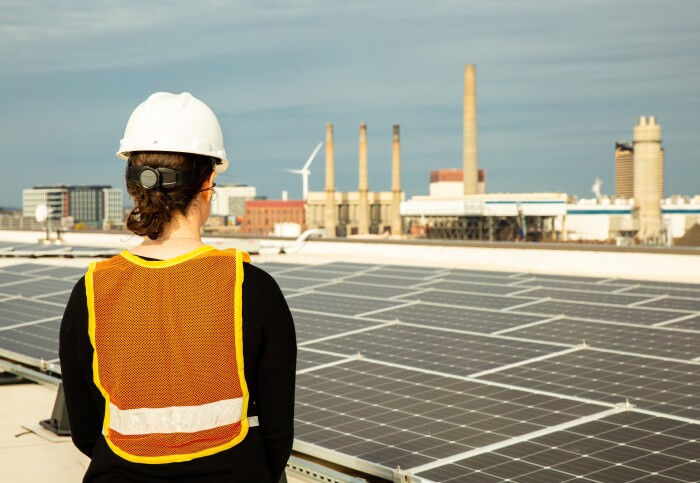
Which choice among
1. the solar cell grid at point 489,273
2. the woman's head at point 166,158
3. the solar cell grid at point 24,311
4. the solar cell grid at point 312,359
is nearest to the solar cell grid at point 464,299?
the solar cell grid at point 489,273

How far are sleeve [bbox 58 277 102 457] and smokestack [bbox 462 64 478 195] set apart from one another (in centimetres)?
9235

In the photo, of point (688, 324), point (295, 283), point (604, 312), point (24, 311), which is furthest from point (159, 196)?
point (295, 283)

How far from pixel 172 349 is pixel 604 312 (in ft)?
39.4

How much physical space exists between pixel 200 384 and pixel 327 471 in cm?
448

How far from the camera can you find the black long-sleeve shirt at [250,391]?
2.82 metres

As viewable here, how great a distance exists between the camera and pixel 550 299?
15391 mm

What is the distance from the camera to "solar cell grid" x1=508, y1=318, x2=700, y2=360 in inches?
424

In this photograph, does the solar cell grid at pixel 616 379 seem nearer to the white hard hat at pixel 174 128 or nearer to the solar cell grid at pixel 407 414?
the solar cell grid at pixel 407 414

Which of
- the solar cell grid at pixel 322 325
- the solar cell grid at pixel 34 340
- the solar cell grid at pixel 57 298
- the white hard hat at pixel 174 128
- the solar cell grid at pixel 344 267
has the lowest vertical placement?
the solar cell grid at pixel 34 340

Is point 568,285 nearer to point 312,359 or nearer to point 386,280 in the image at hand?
Answer: point 386,280

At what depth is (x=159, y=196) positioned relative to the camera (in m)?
2.91

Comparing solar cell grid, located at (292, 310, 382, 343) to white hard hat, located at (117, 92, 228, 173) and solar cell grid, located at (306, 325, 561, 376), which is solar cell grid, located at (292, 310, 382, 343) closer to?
solar cell grid, located at (306, 325, 561, 376)

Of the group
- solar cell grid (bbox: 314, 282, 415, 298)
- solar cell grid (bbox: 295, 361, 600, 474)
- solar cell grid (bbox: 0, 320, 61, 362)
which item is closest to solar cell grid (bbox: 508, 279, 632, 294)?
solar cell grid (bbox: 314, 282, 415, 298)

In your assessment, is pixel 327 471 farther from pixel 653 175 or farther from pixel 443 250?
pixel 653 175
